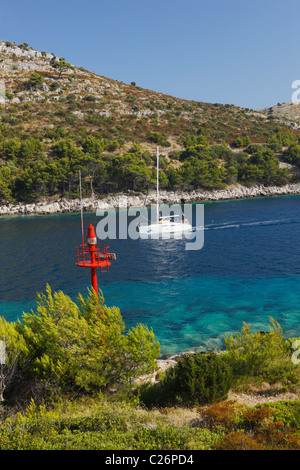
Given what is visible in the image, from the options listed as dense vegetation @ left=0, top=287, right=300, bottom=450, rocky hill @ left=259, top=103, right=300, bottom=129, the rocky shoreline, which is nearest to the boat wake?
A: the rocky shoreline

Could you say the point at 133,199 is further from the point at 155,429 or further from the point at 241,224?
the point at 155,429

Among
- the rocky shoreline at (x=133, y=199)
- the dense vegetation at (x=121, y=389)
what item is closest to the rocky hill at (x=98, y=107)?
the rocky shoreline at (x=133, y=199)

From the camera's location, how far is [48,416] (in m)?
8.54

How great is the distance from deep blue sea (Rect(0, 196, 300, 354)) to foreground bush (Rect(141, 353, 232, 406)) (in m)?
5.63

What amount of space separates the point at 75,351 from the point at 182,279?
59.3ft

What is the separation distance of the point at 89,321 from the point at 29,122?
3770 inches

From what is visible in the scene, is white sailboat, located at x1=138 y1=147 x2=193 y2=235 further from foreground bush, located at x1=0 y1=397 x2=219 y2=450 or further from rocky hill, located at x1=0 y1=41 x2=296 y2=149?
rocky hill, located at x1=0 y1=41 x2=296 y2=149

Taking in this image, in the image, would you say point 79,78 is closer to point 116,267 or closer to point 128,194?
point 128,194

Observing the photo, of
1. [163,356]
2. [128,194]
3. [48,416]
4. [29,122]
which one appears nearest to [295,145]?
[128,194]

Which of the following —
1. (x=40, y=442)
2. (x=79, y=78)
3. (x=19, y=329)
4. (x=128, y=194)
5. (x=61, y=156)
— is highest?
(x=79, y=78)

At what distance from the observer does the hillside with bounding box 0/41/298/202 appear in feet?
255

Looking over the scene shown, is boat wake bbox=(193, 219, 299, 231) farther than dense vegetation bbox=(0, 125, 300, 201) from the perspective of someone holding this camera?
No

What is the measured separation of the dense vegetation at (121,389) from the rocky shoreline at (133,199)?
203 feet

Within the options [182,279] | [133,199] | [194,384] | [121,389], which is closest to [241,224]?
[182,279]
